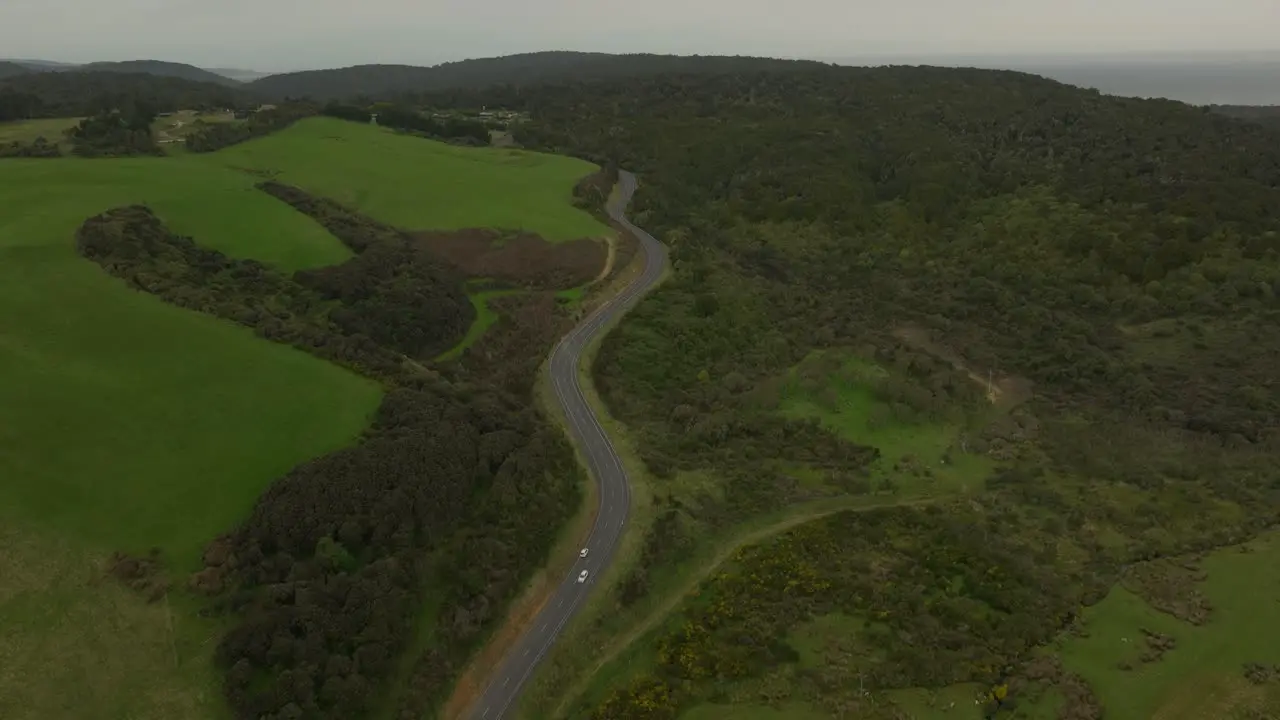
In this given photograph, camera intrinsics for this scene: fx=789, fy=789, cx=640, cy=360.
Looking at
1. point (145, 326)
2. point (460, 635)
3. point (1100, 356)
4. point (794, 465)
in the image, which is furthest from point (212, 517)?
point (1100, 356)

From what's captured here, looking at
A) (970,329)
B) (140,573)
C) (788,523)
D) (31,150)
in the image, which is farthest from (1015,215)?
(31,150)

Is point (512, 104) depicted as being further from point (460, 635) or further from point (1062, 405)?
point (460, 635)

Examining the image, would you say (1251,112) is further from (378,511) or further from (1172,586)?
(378,511)

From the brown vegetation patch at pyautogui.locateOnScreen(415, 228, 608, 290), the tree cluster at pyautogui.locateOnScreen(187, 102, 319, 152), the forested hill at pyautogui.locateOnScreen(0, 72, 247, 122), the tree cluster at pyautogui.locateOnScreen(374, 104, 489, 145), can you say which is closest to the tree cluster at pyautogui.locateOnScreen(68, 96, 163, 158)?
the tree cluster at pyautogui.locateOnScreen(187, 102, 319, 152)

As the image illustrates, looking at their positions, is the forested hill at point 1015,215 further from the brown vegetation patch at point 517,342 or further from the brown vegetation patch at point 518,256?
the brown vegetation patch at point 517,342

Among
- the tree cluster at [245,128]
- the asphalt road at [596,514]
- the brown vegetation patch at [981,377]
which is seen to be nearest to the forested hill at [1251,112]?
the brown vegetation patch at [981,377]
